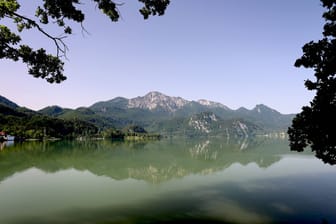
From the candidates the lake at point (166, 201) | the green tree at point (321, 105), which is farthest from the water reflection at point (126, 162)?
the green tree at point (321, 105)

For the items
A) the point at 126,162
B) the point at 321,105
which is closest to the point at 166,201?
the point at 321,105

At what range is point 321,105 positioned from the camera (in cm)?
1218

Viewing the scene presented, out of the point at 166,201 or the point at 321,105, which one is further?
the point at 166,201

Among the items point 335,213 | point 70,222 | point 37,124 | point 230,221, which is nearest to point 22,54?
point 70,222

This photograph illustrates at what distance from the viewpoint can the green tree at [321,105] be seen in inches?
474

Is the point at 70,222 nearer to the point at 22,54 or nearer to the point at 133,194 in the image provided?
the point at 133,194

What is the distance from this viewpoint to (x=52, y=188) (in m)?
33.7

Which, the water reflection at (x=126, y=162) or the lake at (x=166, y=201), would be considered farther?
the water reflection at (x=126, y=162)

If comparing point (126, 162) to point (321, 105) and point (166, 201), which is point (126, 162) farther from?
point (321, 105)

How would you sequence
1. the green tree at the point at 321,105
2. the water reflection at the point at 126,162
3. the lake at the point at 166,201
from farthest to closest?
the water reflection at the point at 126,162, the lake at the point at 166,201, the green tree at the point at 321,105

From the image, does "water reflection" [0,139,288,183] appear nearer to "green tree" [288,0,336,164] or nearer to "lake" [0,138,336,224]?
"lake" [0,138,336,224]

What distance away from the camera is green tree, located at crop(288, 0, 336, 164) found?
1203 cm

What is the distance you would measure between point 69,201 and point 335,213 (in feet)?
82.8

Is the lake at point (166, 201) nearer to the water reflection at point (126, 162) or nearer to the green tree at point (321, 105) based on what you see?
the water reflection at point (126, 162)
